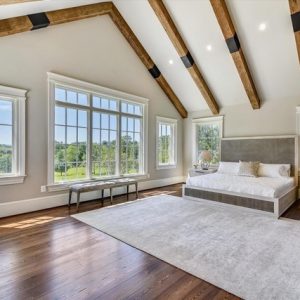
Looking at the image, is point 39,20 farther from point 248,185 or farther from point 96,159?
point 248,185

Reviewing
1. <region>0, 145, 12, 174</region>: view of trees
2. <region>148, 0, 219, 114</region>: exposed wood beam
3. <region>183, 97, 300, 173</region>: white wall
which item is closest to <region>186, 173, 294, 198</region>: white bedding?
<region>183, 97, 300, 173</region>: white wall

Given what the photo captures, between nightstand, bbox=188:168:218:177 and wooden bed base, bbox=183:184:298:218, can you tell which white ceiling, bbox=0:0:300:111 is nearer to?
nightstand, bbox=188:168:218:177

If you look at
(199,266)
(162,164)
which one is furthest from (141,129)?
(199,266)

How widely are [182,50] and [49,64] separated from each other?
9.77ft

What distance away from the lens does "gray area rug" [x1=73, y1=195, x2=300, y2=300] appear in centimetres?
200

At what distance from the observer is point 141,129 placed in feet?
20.6

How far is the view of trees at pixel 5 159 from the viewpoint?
3846 millimetres

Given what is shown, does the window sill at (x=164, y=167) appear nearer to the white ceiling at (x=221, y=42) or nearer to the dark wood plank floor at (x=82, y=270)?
the white ceiling at (x=221, y=42)

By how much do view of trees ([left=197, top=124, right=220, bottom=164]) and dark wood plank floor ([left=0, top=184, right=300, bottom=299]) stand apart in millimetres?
4919

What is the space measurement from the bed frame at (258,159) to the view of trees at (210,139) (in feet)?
1.15

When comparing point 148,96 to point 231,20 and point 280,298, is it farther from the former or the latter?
point 280,298

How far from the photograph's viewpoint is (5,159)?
388 centimetres

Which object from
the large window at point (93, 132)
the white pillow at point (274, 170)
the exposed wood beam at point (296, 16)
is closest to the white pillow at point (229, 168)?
the white pillow at point (274, 170)

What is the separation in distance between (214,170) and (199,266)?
4.47 meters
